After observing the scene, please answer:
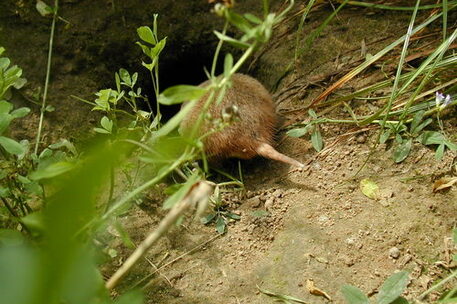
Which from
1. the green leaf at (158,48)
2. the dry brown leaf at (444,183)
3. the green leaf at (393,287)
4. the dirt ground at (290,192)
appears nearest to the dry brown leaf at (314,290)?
the dirt ground at (290,192)

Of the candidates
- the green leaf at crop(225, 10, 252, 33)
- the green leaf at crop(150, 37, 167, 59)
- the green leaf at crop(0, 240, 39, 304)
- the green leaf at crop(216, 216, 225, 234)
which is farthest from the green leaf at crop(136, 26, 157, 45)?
the green leaf at crop(0, 240, 39, 304)

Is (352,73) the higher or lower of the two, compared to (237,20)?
lower

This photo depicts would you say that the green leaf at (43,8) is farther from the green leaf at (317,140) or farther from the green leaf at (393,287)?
the green leaf at (393,287)

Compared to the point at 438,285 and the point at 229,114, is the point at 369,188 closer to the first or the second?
the point at 438,285

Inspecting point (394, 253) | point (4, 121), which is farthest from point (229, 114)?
point (394, 253)

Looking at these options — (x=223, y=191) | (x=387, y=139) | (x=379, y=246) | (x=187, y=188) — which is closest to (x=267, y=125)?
(x=223, y=191)

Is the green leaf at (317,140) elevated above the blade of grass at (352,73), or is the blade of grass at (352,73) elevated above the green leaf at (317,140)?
the blade of grass at (352,73)

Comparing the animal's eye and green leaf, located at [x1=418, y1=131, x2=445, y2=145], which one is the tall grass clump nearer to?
green leaf, located at [x1=418, y1=131, x2=445, y2=145]
